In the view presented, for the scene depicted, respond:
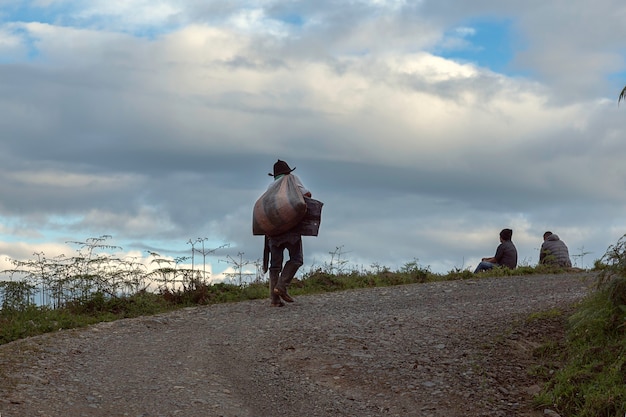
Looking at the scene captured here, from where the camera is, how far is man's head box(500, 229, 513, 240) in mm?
19719

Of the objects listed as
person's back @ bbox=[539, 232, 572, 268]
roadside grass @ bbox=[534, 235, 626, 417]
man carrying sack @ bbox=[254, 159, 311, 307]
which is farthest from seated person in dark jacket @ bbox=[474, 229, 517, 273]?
roadside grass @ bbox=[534, 235, 626, 417]

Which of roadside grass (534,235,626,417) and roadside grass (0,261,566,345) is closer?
roadside grass (534,235,626,417)

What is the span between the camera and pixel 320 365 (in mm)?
10141

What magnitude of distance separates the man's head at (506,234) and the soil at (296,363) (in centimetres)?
557

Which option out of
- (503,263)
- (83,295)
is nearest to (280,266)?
(83,295)

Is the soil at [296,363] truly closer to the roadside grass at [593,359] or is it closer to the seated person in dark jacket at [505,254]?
the roadside grass at [593,359]

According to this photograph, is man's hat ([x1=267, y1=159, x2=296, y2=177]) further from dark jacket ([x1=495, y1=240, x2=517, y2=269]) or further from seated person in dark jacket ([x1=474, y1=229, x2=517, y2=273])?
dark jacket ([x1=495, y1=240, x2=517, y2=269])

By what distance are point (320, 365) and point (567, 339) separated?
323cm

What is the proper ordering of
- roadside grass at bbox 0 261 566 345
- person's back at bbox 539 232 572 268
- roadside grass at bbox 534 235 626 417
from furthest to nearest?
person's back at bbox 539 232 572 268
roadside grass at bbox 0 261 566 345
roadside grass at bbox 534 235 626 417

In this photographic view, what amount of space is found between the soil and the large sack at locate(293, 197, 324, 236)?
4.52 feet

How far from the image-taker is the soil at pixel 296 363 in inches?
349

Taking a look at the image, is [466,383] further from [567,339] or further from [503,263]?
[503,263]

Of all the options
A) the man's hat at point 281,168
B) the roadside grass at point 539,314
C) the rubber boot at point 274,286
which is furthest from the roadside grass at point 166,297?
the man's hat at point 281,168

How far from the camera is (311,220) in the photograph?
14.2 m
